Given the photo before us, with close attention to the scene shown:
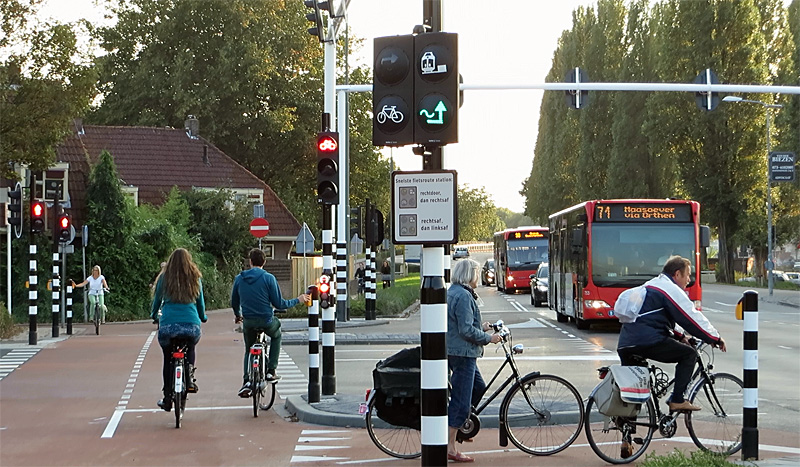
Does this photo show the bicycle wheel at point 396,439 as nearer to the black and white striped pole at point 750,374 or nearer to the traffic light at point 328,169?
the black and white striped pole at point 750,374

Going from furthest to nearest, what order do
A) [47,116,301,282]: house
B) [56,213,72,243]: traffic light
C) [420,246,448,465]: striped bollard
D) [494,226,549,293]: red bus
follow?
[47,116,301,282]: house < [494,226,549,293]: red bus < [56,213,72,243]: traffic light < [420,246,448,465]: striped bollard

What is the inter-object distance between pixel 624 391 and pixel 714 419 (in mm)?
922

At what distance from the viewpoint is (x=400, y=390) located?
30.3 ft

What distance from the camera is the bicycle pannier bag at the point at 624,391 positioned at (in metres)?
9.09

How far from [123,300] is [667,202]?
19444 mm

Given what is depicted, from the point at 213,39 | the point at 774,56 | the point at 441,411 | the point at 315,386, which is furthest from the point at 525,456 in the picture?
the point at 774,56

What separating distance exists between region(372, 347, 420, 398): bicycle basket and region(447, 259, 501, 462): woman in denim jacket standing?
11.2 inches

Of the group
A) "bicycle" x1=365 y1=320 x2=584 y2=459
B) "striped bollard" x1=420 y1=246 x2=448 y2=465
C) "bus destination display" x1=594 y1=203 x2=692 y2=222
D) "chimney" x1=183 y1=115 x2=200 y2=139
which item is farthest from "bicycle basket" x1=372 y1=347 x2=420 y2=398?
"chimney" x1=183 y1=115 x2=200 y2=139

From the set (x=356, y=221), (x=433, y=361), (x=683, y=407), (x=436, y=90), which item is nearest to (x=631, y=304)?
(x=683, y=407)

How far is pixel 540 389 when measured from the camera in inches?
378

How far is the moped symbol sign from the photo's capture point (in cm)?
4594

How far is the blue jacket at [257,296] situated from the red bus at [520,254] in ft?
130

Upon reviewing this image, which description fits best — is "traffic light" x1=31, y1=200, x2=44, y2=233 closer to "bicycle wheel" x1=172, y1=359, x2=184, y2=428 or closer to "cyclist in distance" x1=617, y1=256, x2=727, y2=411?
"bicycle wheel" x1=172, y1=359, x2=184, y2=428

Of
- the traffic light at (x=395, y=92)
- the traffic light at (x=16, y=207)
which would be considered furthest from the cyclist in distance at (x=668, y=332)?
the traffic light at (x=16, y=207)
